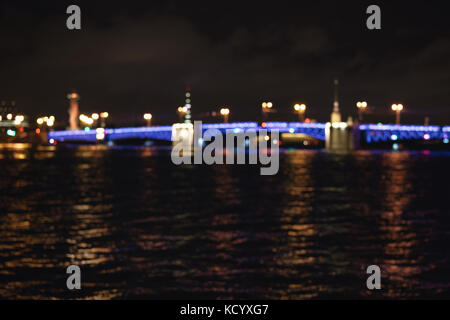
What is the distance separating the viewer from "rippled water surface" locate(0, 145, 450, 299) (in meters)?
11.3

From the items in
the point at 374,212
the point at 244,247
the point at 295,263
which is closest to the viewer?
the point at 295,263

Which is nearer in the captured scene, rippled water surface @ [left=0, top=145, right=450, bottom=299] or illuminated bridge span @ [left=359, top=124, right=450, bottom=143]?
rippled water surface @ [left=0, top=145, right=450, bottom=299]

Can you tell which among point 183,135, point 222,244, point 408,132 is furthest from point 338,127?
point 222,244

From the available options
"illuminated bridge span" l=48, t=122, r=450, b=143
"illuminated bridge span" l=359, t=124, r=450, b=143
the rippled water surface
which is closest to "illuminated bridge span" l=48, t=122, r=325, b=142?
"illuminated bridge span" l=48, t=122, r=450, b=143

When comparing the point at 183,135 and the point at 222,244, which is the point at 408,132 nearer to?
the point at 183,135

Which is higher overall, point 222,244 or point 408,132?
point 408,132

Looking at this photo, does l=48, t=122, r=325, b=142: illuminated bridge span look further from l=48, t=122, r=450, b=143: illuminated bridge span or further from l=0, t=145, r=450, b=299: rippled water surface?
l=0, t=145, r=450, b=299: rippled water surface

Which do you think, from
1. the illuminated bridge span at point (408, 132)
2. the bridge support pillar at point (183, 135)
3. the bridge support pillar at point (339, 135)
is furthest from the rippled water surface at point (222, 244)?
the bridge support pillar at point (183, 135)

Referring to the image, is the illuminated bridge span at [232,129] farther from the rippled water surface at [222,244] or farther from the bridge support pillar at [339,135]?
the rippled water surface at [222,244]

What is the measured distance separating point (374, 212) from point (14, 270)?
12856 mm

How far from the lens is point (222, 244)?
15.1 m

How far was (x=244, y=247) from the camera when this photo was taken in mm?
14711
